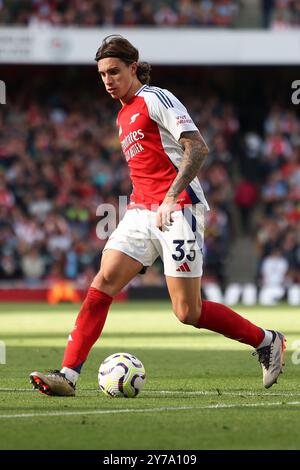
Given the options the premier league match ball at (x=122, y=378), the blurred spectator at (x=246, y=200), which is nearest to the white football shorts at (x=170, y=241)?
the premier league match ball at (x=122, y=378)

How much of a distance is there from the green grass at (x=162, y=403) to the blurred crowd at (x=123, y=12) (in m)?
14.0

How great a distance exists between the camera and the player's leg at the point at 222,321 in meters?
7.71

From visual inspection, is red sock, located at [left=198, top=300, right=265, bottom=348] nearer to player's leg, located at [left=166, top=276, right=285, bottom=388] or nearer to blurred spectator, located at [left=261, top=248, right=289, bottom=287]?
player's leg, located at [left=166, top=276, right=285, bottom=388]

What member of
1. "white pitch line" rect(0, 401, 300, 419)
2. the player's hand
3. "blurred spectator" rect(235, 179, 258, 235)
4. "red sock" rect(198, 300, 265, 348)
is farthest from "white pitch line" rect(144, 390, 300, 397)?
"blurred spectator" rect(235, 179, 258, 235)

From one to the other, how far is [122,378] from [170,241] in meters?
0.97

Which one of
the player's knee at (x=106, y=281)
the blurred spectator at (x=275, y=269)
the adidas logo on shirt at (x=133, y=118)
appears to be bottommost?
the blurred spectator at (x=275, y=269)

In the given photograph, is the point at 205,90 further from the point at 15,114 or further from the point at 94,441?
the point at 94,441

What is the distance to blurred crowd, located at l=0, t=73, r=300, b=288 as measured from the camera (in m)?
23.6

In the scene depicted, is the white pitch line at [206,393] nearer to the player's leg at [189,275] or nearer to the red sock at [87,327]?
the player's leg at [189,275]

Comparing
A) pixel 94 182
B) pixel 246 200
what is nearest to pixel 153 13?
pixel 94 182

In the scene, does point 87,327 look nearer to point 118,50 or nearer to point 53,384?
point 53,384

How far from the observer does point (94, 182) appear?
25688 millimetres

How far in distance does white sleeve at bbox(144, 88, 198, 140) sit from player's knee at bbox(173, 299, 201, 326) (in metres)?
1.10

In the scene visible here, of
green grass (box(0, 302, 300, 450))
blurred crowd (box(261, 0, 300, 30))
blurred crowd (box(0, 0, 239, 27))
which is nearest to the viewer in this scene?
green grass (box(0, 302, 300, 450))
